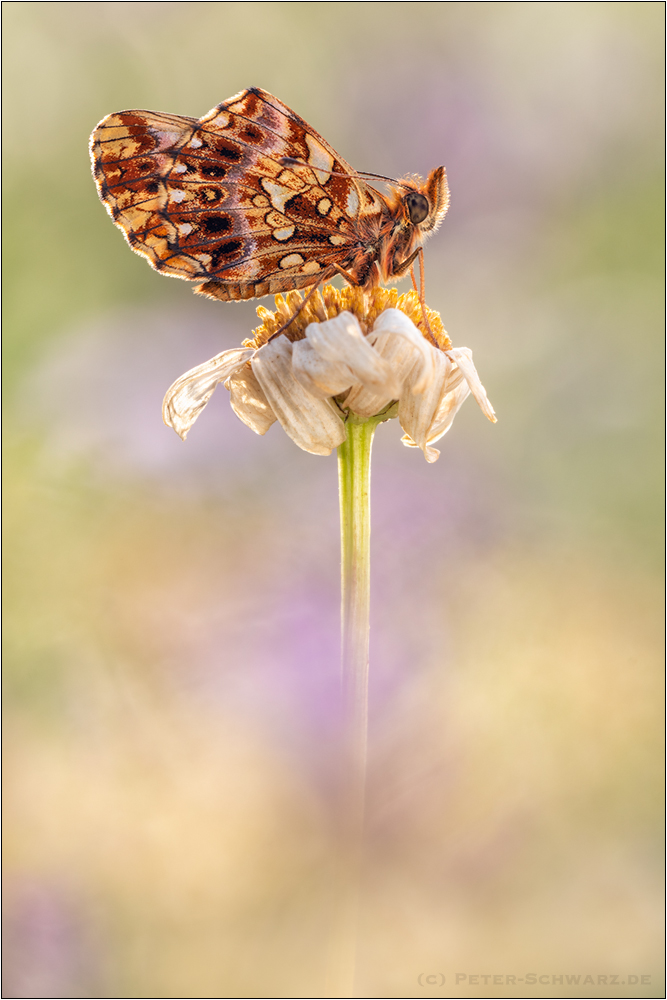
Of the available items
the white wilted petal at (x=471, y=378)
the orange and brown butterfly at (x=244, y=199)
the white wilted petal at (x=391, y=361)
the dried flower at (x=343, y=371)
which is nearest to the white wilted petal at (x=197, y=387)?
the dried flower at (x=343, y=371)

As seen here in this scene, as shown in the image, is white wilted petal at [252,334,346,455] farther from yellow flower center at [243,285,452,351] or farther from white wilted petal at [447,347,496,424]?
white wilted petal at [447,347,496,424]

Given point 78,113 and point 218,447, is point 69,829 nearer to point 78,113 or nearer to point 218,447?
point 218,447

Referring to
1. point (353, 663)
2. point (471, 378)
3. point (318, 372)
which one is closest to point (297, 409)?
point (318, 372)

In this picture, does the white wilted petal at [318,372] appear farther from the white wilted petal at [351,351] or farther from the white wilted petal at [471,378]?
the white wilted petal at [471,378]

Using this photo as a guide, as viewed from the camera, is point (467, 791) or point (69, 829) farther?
point (467, 791)

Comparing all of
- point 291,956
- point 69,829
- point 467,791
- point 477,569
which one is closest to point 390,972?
point 291,956

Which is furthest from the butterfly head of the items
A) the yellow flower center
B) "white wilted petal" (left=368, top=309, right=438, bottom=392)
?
"white wilted petal" (left=368, top=309, right=438, bottom=392)

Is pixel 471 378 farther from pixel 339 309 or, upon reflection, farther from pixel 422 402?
pixel 339 309

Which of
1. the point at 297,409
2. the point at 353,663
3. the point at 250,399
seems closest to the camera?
the point at 353,663
